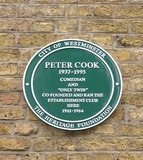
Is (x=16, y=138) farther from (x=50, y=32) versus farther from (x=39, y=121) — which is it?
(x=50, y=32)

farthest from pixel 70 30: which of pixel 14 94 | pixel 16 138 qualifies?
pixel 16 138

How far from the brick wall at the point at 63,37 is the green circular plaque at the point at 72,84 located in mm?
88

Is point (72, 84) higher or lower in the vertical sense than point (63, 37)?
lower

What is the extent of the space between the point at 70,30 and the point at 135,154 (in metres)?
1.33

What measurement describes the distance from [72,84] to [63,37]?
1.62 ft

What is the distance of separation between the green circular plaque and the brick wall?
9 centimetres

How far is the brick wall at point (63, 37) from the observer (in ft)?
12.6

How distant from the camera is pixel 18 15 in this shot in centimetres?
418

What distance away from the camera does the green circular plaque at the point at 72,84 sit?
387 centimetres

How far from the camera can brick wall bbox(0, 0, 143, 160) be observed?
384 centimetres

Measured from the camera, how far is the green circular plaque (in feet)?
12.7

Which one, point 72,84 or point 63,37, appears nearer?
point 72,84

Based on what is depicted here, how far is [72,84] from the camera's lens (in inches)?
155

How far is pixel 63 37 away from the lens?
Result: 412 centimetres
